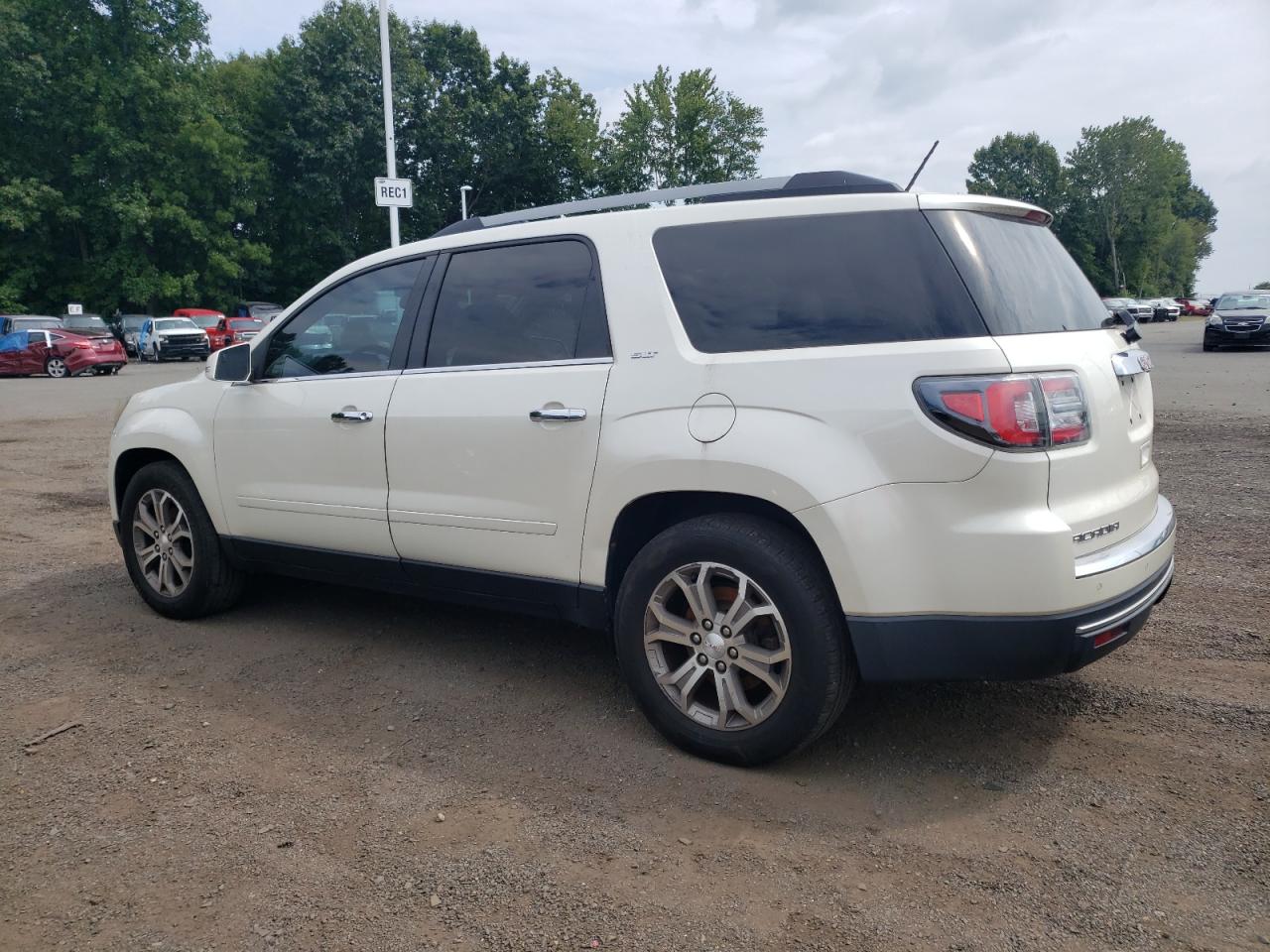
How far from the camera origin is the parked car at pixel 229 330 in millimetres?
36844

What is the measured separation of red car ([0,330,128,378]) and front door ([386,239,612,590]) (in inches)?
1103

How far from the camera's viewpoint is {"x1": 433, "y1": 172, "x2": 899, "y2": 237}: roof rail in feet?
11.2

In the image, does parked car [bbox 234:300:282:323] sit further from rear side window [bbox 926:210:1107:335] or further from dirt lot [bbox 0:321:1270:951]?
rear side window [bbox 926:210:1107:335]

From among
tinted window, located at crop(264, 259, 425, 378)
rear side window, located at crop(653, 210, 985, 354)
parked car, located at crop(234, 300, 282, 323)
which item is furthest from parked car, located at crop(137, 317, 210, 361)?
rear side window, located at crop(653, 210, 985, 354)

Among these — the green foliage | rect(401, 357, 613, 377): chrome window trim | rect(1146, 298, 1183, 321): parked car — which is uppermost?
the green foliage

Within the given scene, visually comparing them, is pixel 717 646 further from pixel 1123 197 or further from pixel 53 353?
pixel 1123 197

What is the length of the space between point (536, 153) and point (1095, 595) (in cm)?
5123

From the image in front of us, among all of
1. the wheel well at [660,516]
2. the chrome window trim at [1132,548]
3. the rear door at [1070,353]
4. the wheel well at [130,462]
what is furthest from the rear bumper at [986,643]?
the wheel well at [130,462]

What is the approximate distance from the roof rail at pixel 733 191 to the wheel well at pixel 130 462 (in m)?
2.03

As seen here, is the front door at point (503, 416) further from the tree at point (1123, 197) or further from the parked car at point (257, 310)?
the tree at point (1123, 197)

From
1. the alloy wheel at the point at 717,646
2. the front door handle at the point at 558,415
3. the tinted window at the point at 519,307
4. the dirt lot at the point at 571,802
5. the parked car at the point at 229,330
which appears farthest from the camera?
the parked car at the point at 229,330

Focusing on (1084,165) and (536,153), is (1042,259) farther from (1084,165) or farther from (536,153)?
(1084,165)

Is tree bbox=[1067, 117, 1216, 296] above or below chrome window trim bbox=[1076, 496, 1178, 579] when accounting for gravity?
above

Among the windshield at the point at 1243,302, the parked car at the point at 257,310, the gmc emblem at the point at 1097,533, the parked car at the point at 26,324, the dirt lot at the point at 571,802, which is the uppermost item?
the parked car at the point at 257,310
